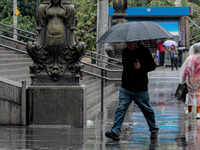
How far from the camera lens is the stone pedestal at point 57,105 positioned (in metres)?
9.02

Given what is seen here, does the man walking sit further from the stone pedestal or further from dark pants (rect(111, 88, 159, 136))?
the stone pedestal

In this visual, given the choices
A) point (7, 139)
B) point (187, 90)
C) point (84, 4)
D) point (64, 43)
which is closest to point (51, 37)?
point (64, 43)

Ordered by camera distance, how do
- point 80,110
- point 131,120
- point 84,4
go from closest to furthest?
1. point 80,110
2. point 131,120
3. point 84,4

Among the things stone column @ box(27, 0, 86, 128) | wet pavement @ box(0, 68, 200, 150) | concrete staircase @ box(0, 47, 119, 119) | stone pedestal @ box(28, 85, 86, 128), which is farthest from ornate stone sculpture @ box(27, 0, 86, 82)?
concrete staircase @ box(0, 47, 119, 119)

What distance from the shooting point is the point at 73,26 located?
9.12 m

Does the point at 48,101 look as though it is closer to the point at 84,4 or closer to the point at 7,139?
the point at 7,139

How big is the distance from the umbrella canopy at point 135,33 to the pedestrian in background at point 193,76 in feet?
10.2

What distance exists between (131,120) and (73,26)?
2535mm

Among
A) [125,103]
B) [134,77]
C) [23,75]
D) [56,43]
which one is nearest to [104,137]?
[125,103]

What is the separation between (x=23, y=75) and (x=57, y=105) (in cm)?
459

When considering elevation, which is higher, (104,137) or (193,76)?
(193,76)

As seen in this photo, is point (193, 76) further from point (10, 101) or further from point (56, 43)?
point (10, 101)

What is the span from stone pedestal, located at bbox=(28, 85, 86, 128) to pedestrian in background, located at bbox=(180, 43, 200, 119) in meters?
2.99

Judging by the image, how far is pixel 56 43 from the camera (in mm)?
9062
